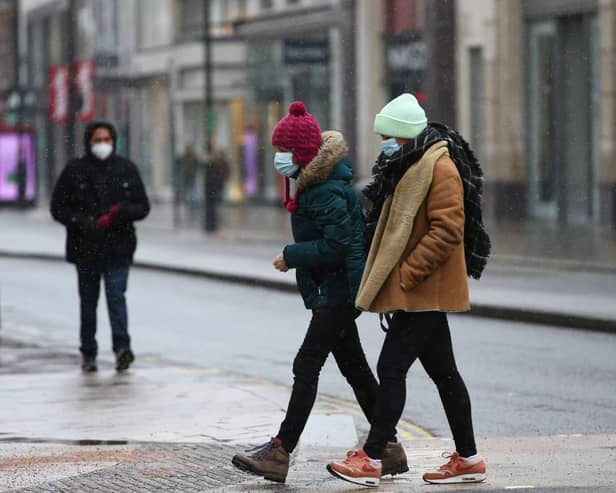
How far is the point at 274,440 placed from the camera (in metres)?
7.67

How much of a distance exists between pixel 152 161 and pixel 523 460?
2154 inches

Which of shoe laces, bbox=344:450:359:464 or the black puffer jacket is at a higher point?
the black puffer jacket

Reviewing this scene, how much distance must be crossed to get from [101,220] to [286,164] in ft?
15.2

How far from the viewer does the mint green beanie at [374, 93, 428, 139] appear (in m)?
7.45

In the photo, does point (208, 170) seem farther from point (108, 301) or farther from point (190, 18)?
point (108, 301)

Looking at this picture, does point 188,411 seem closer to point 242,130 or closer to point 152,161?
point 242,130

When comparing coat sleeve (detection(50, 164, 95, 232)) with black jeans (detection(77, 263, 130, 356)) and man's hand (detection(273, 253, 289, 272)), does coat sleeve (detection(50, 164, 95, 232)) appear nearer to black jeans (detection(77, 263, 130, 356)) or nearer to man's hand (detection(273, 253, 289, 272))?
black jeans (detection(77, 263, 130, 356))

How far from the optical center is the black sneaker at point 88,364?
484 inches

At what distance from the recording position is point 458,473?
24.9 feet

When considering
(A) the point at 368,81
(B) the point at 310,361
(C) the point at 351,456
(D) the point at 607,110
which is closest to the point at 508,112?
(D) the point at 607,110

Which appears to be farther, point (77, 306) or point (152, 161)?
point (152, 161)

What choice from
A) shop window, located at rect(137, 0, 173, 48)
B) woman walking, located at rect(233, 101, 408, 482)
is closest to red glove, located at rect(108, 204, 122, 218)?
woman walking, located at rect(233, 101, 408, 482)

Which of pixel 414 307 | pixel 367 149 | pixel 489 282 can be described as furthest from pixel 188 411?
pixel 367 149

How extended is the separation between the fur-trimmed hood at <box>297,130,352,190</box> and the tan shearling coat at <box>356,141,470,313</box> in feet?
1.28
